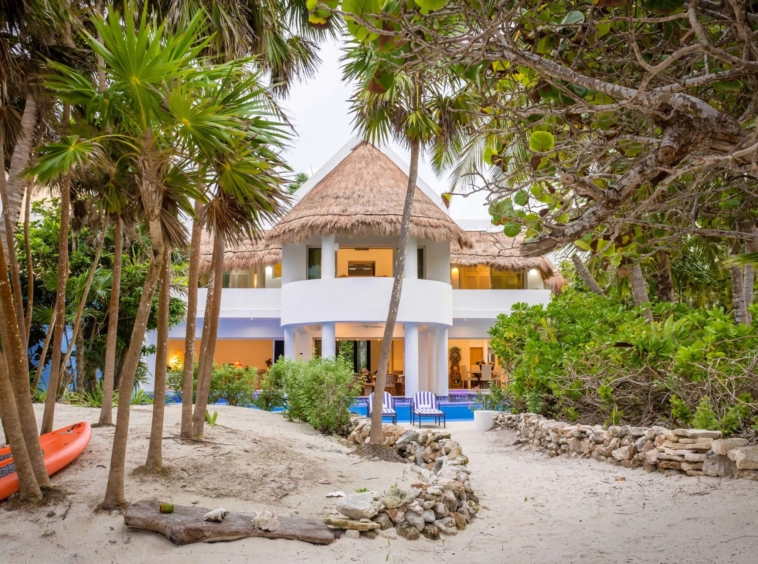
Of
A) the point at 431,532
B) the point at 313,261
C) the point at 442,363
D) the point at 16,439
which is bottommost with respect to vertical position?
the point at 431,532

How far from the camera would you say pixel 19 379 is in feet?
17.9

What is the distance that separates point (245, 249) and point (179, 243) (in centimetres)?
1689

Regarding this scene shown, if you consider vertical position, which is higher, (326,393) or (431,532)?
(326,393)

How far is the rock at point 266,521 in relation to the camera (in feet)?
17.6

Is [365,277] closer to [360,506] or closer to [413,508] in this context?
[413,508]

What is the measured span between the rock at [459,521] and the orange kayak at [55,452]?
12.3 ft

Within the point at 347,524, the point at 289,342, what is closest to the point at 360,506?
the point at 347,524

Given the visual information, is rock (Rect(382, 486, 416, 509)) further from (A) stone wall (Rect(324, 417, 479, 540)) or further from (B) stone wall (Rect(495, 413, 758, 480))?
(B) stone wall (Rect(495, 413, 758, 480))

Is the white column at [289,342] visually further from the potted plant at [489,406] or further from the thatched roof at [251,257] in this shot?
the potted plant at [489,406]

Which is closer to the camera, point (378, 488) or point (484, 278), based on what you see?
point (378, 488)

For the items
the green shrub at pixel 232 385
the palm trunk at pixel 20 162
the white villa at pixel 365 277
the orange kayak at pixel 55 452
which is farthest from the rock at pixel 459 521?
the white villa at pixel 365 277

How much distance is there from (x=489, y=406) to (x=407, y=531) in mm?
9043

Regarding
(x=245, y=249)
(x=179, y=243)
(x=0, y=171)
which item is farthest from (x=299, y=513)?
(x=245, y=249)

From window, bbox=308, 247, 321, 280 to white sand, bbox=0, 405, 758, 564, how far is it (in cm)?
1102
